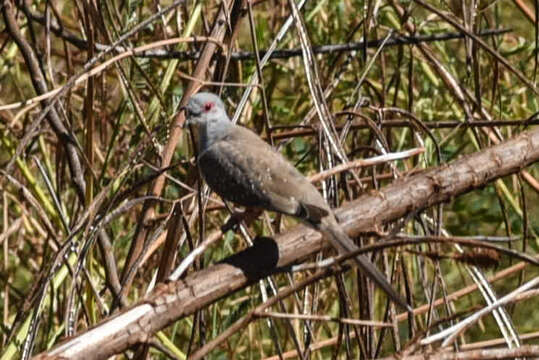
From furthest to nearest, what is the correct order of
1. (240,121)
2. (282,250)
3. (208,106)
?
(240,121) → (208,106) → (282,250)

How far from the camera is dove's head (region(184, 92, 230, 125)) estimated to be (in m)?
3.14

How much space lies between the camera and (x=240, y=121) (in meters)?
4.52

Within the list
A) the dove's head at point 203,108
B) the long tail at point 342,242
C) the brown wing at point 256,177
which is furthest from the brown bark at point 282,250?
the dove's head at point 203,108

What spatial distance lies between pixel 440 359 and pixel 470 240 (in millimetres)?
257

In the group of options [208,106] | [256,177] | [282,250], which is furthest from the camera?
[208,106]

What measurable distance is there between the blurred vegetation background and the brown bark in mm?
125

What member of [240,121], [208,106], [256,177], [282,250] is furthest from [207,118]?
[240,121]

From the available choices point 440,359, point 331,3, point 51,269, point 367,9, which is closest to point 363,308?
point 440,359

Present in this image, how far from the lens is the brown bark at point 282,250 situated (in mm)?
2221

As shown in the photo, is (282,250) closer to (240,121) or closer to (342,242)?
(342,242)

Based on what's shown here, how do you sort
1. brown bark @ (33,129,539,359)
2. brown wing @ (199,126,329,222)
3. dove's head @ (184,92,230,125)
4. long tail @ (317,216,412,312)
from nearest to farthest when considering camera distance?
brown bark @ (33,129,539,359) < long tail @ (317,216,412,312) < brown wing @ (199,126,329,222) < dove's head @ (184,92,230,125)

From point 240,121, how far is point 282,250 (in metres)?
1.96

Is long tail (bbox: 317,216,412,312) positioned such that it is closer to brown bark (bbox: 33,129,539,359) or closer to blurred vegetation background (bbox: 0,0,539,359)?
brown bark (bbox: 33,129,539,359)

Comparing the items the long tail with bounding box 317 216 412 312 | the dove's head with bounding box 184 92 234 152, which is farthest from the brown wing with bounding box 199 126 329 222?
the long tail with bounding box 317 216 412 312
